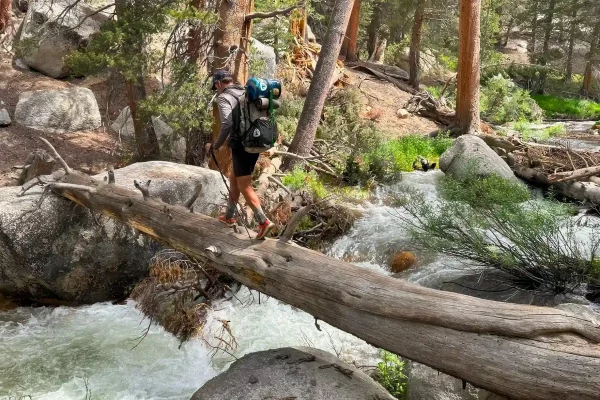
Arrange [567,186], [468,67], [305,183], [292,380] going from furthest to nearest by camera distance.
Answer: [468,67] → [567,186] → [305,183] → [292,380]

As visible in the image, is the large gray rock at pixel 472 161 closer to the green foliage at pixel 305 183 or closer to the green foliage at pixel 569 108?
the green foliage at pixel 305 183

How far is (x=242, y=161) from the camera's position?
5879 millimetres

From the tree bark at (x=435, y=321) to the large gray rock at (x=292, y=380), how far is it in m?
0.56

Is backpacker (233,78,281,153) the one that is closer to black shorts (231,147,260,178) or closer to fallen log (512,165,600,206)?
black shorts (231,147,260,178)

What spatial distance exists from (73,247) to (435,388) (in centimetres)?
551

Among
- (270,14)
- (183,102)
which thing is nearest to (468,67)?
(270,14)

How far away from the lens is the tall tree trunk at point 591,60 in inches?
1135

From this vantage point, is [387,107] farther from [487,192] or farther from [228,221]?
[228,221]

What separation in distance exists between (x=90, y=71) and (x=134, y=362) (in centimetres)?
523

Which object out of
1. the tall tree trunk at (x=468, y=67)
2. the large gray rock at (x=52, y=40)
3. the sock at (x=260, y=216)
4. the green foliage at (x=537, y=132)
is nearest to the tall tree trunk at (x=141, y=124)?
the large gray rock at (x=52, y=40)

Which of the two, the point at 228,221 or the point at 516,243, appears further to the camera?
the point at 516,243

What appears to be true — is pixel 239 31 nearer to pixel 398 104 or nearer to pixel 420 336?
pixel 420 336

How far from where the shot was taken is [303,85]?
15.8 m

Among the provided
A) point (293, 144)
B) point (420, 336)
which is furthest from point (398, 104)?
point (420, 336)
